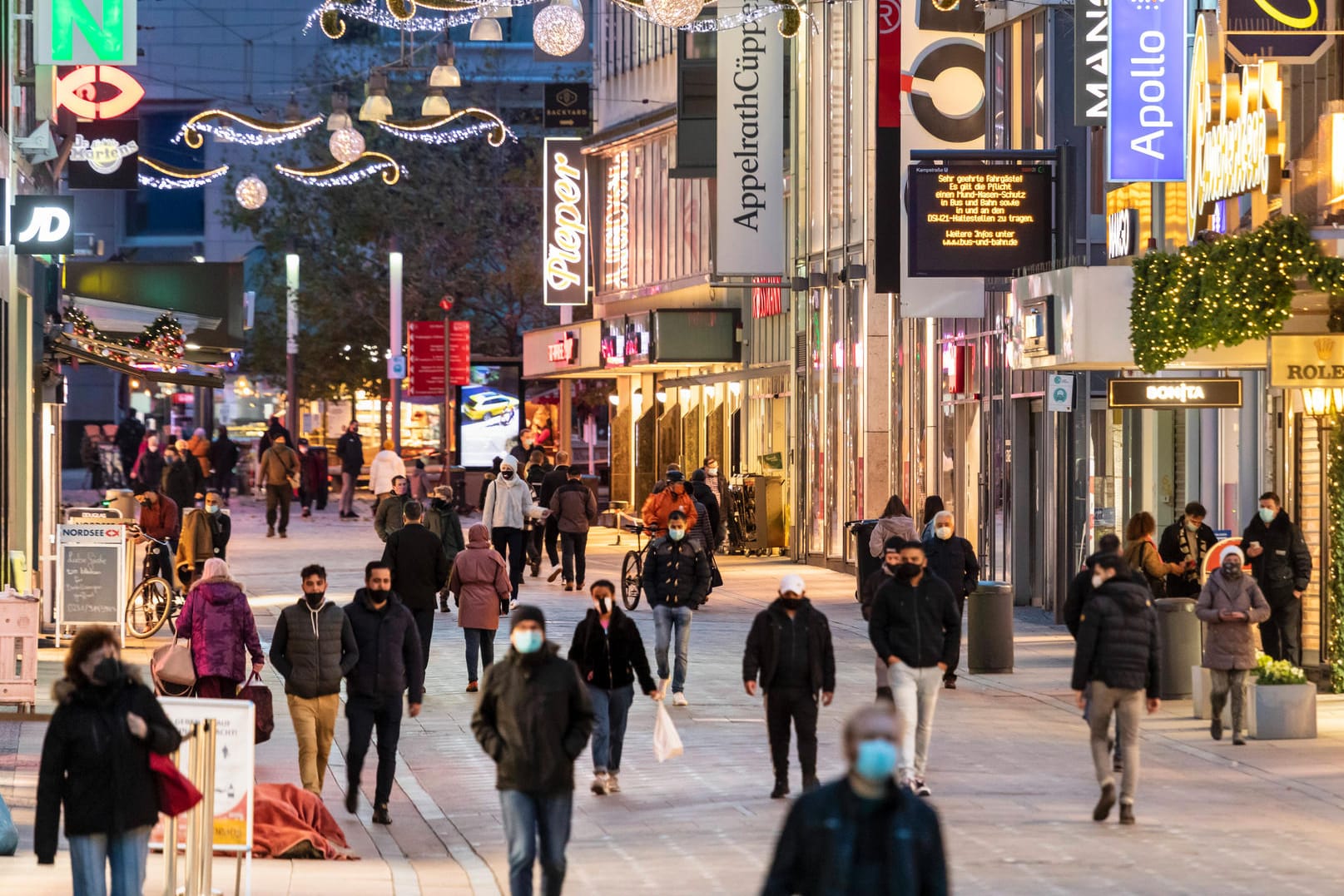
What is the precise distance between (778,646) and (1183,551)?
8.68 meters

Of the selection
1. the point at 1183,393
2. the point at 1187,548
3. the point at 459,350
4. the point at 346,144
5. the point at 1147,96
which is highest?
the point at 346,144

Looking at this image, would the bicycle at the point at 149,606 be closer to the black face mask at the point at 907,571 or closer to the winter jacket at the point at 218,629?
the winter jacket at the point at 218,629

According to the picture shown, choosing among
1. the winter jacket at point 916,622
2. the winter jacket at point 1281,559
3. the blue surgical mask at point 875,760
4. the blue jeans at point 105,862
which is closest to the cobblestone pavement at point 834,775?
the winter jacket at point 916,622

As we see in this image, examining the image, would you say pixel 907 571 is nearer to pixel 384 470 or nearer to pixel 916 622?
pixel 916 622

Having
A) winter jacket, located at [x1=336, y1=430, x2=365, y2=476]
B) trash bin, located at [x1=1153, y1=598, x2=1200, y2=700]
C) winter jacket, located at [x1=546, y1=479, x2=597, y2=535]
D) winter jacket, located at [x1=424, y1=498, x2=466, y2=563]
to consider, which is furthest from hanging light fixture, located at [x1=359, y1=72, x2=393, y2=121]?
trash bin, located at [x1=1153, y1=598, x2=1200, y2=700]

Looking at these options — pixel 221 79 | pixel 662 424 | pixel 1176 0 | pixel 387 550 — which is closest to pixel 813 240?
pixel 662 424

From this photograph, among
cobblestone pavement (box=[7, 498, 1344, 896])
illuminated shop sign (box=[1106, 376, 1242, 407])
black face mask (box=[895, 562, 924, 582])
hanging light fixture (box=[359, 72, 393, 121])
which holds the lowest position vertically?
cobblestone pavement (box=[7, 498, 1344, 896])

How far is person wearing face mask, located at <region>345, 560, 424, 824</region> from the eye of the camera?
15.1 m

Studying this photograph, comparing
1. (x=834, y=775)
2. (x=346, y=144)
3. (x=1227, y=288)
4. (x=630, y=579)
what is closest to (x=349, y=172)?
(x=346, y=144)

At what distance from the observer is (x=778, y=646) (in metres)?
15.3

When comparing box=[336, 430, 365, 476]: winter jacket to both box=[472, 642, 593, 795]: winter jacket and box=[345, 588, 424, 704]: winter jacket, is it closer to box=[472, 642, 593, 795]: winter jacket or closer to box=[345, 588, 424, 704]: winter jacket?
box=[345, 588, 424, 704]: winter jacket

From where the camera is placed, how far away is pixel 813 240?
38812mm

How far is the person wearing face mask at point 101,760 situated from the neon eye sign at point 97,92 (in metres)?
20.7

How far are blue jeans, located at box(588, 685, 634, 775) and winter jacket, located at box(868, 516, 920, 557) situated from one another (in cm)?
802
